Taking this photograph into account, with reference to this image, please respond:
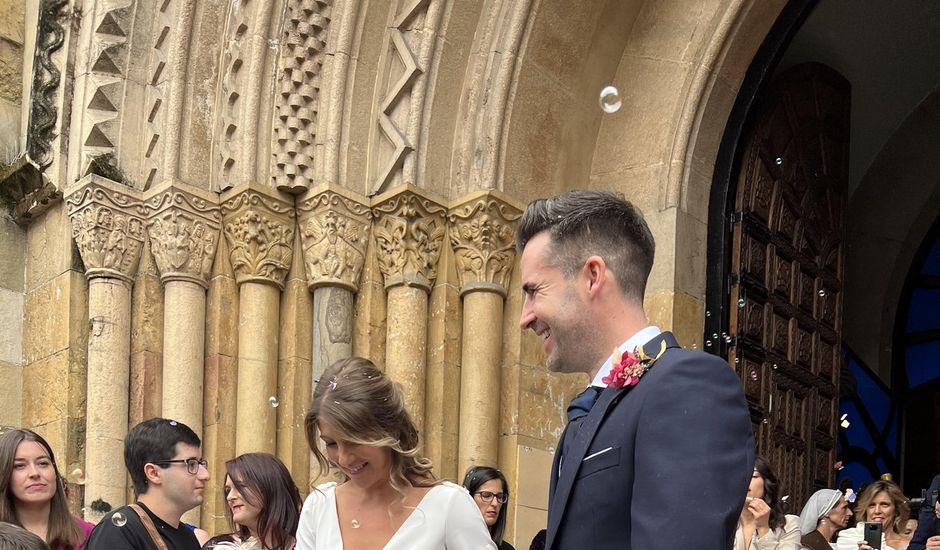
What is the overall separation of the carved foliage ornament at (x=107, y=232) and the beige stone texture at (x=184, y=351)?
0.26 meters

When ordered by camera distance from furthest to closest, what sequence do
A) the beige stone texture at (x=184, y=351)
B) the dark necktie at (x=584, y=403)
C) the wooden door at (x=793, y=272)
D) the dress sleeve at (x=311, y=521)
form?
the wooden door at (x=793, y=272) → the beige stone texture at (x=184, y=351) → the dress sleeve at (x=311, y=521) → the dark necktie at (x=584, y=403)

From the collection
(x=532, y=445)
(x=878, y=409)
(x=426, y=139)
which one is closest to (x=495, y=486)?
(x=532, y=445)

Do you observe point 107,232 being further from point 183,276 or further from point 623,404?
point 623,404

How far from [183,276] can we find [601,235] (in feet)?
18.2

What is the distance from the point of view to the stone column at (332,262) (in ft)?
25.2

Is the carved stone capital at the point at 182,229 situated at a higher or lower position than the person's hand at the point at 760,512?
higher

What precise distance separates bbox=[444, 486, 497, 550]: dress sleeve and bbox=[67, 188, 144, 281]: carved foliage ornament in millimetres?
4558

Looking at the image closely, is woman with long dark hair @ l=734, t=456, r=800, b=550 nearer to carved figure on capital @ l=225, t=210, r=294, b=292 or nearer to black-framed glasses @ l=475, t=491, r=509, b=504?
black-framed glasses @ l=475, t=491, r=509, b=504

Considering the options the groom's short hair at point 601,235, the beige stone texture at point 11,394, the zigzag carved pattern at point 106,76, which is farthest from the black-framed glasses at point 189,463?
the beige stone texture at point 11,394

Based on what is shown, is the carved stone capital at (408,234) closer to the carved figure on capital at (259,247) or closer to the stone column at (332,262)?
the stone column at (332,262)

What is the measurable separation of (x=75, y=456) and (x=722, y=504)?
238 inches

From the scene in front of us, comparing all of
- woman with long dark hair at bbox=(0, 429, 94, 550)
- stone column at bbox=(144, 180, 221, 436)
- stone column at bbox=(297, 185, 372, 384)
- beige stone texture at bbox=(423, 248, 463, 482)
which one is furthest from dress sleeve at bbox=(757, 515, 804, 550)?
stone column at bbox=(144, 180, 221, 436)

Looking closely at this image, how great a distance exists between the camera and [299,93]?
25.6 feet

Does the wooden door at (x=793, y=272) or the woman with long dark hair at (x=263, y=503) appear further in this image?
the wooden door at (x=793, y=272)
